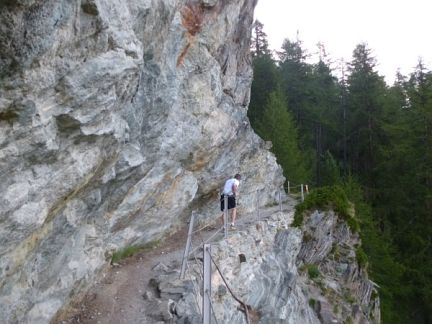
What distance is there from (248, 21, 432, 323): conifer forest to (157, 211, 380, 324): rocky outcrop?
14.1 ft

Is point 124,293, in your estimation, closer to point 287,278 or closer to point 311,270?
point 287,278

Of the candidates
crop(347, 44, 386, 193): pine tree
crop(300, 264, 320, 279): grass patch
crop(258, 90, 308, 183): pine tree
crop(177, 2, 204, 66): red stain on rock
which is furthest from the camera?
crop(347, 44, 386, 193): pine tree

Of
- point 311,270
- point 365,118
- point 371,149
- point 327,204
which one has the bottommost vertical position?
point 311,270

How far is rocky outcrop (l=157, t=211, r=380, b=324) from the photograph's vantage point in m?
9.77

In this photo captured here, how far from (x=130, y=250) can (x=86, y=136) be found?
4.79 m

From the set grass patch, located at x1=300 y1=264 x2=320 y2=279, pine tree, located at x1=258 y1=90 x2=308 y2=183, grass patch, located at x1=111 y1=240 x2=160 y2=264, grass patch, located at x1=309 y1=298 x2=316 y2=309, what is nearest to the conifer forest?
pine tree, located at x1=258 y1=90 x2=308 y2=183

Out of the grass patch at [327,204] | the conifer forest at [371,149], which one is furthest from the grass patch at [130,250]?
the conifer forest at [371,149]

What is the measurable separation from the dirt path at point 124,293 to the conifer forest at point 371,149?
47.3 ft

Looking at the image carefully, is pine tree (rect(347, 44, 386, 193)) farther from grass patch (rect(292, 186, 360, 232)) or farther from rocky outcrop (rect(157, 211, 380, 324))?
rocky outcrop (rect(157, 211, 380, 324))

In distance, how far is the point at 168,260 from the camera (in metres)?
10.8

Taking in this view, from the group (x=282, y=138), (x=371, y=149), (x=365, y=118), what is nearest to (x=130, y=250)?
(x=282, y=138)

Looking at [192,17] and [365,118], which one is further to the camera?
[365,118]

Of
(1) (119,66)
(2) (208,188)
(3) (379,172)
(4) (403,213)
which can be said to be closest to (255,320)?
(2) (208,188)

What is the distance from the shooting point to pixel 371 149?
34156 millimetres
